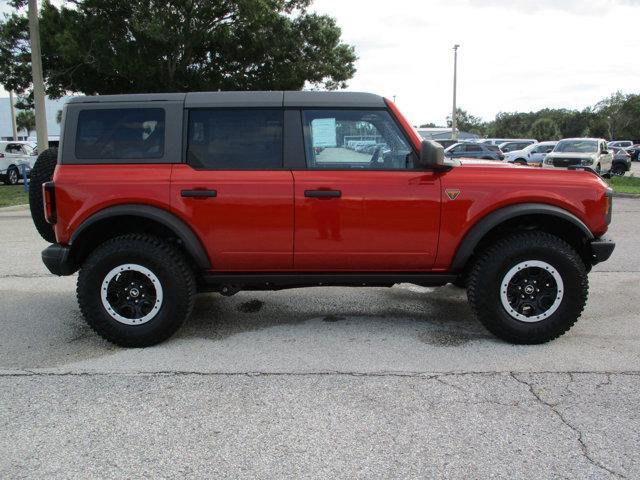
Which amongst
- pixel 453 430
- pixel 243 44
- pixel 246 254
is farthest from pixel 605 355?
pixel 243 44

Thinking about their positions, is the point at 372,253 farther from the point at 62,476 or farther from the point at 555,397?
the point at 62,476

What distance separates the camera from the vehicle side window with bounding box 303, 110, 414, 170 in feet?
13.6

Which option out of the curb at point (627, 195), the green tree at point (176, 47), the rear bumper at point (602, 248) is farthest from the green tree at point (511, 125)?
the rear bumper at point (602, 248)

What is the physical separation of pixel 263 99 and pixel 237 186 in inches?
28.1

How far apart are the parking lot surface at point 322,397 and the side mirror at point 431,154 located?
1.41 metres

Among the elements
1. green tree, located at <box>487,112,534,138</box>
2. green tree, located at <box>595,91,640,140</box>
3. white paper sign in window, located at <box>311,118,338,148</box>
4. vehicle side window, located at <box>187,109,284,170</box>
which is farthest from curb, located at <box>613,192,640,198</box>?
green tree, located at <box>487,112,534,138</box>

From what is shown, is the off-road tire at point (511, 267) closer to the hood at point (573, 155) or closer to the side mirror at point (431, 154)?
the side mirror at point (431, 154)

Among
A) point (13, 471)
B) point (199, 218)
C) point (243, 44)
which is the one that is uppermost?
point (243, 44)

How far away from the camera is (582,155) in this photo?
18.8m

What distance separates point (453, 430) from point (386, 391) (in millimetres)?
575

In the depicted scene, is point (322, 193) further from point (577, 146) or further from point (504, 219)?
point (577, 146)

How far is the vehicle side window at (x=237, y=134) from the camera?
163 inches

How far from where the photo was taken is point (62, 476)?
2.55 m

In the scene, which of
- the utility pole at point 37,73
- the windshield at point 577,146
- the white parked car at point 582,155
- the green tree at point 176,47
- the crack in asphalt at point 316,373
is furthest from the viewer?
the windshield at point 577,146
